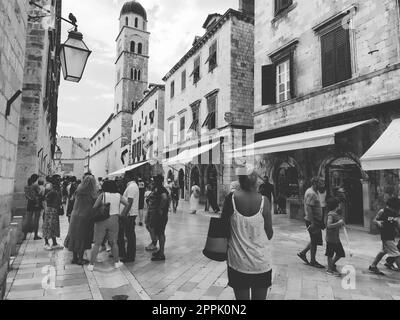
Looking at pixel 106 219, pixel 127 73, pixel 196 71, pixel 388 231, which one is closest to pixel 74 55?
pixel 106 219

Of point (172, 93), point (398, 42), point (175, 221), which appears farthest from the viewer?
point (172, 93)

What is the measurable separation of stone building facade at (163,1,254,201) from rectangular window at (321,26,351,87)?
5.97 metres

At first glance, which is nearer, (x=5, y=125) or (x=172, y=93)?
(x=5, y=125)

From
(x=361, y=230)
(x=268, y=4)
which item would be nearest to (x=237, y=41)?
(x=268, y=4)

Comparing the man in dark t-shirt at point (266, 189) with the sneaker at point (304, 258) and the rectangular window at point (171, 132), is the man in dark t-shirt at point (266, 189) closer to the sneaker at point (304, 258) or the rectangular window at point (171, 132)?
the sneaker at point (304, 258)

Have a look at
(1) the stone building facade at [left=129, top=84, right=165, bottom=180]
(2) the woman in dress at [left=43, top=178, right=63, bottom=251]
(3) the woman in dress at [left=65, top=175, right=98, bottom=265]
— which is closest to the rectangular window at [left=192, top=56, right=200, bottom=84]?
(1) the stone building facade at [left=129, top=84, right=165, bottom=180]

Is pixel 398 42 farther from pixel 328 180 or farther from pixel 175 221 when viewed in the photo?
pixel 175 221

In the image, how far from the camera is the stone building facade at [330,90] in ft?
28.5

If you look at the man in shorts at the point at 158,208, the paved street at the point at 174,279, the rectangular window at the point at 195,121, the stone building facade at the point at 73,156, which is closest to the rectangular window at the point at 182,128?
the rectangular window at the point at 195,121

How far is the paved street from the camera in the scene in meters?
4.14

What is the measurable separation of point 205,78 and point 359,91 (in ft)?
35.2

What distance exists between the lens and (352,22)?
31.7ft

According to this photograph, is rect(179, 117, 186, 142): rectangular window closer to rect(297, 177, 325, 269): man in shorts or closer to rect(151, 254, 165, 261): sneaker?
rect(151, 254, 165, 261): sneaker

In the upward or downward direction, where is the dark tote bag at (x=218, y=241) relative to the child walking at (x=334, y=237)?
upward
